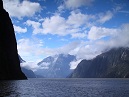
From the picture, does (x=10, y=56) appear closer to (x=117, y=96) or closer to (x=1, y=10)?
(x=1, y=10)

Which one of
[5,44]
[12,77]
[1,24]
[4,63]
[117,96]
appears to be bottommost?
[117,96]

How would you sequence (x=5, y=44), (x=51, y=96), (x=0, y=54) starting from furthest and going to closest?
(x=5, y=44)
(x=0, y=54)
(x=51, y=96)

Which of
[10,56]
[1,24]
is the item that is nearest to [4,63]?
[10,56]

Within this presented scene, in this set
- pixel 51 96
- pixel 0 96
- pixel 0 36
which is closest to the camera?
pixel 0 96

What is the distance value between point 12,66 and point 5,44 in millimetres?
22476

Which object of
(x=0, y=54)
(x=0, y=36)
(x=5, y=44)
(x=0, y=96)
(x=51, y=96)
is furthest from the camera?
(x=5, y=44)

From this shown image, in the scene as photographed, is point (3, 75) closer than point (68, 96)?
No

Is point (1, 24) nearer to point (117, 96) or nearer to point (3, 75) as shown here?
point (3, 75)

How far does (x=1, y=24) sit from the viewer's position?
196125mm

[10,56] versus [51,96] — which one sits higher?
[10,56]

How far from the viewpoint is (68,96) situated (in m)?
60.2

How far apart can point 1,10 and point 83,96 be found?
6330 inches

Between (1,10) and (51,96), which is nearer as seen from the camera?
(51,96)

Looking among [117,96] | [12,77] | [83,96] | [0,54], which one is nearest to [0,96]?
[83,96]
